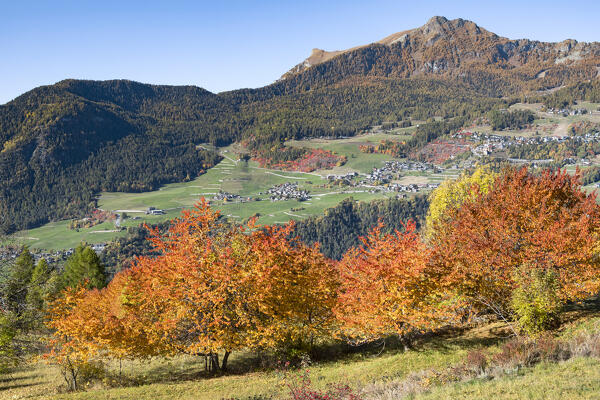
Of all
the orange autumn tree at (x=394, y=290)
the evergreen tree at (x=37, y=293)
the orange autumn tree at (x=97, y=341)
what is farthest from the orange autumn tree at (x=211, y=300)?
the evergreen tree at (x=37, y=293)

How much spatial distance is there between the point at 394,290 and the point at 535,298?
7.49m

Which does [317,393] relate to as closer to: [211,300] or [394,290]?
[394,290]

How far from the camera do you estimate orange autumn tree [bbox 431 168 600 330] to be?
22453 mm

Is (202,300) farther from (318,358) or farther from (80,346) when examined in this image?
(318,358)

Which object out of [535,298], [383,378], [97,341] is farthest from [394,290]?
[97,341]

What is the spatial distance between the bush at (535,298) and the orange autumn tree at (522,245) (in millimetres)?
170

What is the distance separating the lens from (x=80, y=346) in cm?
2362

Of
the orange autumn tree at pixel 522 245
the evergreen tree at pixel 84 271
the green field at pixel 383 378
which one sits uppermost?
the orange autumn tree at pixel 522 245

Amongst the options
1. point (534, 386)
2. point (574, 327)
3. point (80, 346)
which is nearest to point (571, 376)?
point (534, 386)

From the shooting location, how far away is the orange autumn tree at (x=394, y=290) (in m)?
23.2

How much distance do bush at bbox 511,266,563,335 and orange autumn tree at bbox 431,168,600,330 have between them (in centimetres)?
17

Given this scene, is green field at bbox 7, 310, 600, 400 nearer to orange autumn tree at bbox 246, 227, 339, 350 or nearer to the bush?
the bush

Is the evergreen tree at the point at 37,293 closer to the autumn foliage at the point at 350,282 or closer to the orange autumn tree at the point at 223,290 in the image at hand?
the autumn foliage at the point at 350,282

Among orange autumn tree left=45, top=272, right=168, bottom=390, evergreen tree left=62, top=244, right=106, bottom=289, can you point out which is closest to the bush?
orange autumn tree left=45, top=272, right=168, bottom=390
